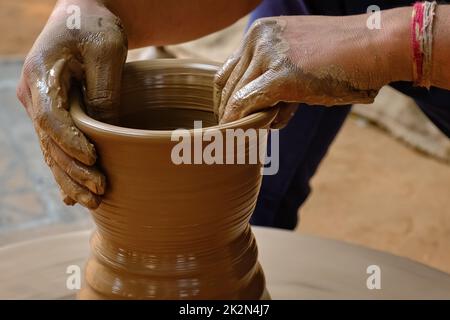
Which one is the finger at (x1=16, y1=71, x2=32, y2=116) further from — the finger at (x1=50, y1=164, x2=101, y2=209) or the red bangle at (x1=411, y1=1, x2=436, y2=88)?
the red bangle at (x1=411, y1=1, x2=436, y2=88)

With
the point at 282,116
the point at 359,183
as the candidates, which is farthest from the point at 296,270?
the point at 359,183

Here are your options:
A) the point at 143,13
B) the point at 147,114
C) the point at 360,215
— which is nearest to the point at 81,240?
the point at 147,114

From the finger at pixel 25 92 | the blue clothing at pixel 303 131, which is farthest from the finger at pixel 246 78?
the blue clothing at pixel 303 131

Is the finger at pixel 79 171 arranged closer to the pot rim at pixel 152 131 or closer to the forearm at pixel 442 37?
the pot rim at pixel 152 131

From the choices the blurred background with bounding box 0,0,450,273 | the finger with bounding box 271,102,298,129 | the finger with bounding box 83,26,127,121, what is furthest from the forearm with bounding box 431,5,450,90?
the blurred background with bounding box 0,0,450,273

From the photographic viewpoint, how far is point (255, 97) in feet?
3.18

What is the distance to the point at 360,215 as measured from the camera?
264 cm

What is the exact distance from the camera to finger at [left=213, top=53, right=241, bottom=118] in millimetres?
1039

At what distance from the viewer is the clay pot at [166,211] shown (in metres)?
0.88

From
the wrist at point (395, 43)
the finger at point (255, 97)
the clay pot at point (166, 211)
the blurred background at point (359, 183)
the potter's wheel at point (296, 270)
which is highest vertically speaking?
the wrist at point (395, 43)

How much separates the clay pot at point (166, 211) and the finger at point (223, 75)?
0.07ft

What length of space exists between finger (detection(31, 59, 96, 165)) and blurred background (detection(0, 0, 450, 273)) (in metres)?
1.49

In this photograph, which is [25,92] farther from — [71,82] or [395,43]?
[395,43]
